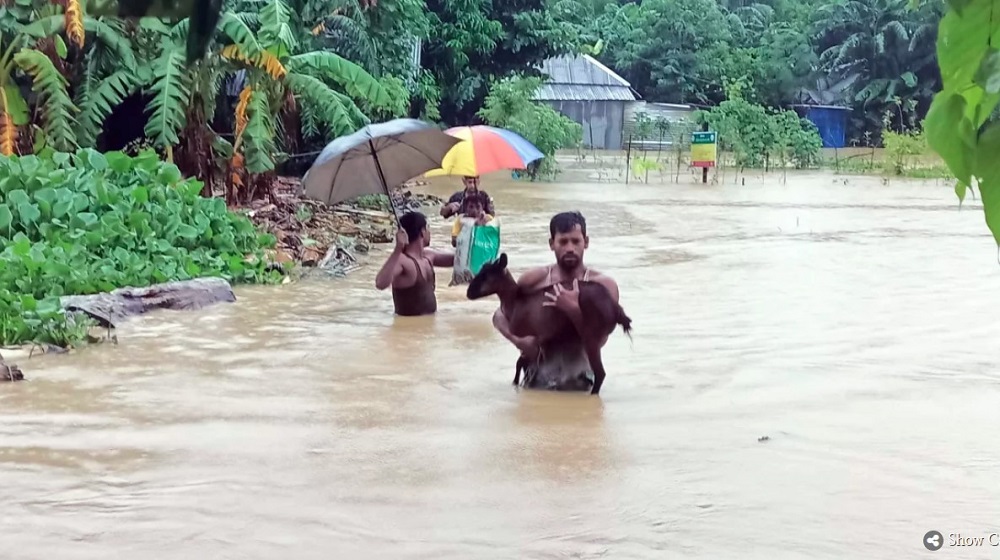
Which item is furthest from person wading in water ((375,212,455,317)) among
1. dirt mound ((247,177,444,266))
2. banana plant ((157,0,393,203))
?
banana plant ((157,0,393,203))

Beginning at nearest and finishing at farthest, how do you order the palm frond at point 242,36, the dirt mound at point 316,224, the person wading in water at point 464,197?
the person wading in water at point 464,197
the palm frond at point 242,36
the dirt mound at point 316,224

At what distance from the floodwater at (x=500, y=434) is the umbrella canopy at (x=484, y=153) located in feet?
3.65

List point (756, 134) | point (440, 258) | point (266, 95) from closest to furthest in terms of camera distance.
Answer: point (440, 258)
point (266, 95)
point (756, 134)

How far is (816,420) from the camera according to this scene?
5.81 meters

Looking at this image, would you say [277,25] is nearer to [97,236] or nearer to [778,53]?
[97,236]

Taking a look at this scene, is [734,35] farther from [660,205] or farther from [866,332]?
[866,332]

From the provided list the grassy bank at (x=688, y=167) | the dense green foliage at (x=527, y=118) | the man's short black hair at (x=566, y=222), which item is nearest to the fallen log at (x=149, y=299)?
the man's short black hair at (x=566, y=222)

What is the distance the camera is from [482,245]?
9.88m

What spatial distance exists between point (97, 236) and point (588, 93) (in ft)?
117

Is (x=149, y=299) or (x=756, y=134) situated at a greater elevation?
(x=756, y=134)

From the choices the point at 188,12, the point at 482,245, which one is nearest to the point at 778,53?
the point at 482,245

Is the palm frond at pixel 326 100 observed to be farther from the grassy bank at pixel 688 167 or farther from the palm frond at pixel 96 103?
the grassy bank at pixel 688 167

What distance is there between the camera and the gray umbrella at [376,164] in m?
8.76

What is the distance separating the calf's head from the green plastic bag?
375 cm
